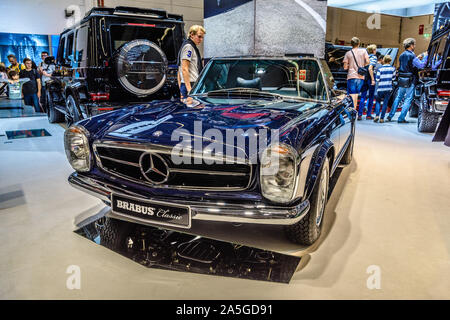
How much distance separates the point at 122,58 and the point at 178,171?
120 inches

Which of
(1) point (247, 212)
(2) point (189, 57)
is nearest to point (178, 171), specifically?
(1) point (247, 212)

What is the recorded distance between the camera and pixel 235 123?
2271 mm

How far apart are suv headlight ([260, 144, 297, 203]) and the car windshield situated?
128 cm

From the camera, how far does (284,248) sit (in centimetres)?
240

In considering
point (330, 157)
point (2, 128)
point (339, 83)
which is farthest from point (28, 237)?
point (339, 83)

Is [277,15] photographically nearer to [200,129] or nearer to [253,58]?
[253,58]

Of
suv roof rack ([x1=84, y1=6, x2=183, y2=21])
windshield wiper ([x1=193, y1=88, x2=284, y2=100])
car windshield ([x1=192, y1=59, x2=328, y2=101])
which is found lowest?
windshield wiper ([x1=193, y1=88, x2=284, y2=100])

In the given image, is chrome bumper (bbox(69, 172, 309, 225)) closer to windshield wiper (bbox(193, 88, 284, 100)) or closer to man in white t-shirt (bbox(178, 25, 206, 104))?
windshield wiper (bbox(193, 88, 284, 100))

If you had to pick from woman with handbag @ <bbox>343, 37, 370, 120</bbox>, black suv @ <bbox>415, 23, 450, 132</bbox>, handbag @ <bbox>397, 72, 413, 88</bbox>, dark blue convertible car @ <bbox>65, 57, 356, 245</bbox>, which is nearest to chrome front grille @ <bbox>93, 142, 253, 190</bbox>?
dark blue convertible car @ <bbox>65, 57, 356, 245</bbox>

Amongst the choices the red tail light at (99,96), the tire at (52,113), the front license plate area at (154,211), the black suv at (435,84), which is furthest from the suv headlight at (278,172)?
the tire at (52,113)

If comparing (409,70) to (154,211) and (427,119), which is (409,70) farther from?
(154,211)

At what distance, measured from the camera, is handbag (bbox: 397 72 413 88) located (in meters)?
7.50

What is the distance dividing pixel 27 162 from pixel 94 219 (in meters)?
2.40

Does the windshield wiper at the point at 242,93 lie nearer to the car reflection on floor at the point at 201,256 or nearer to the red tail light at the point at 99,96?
the car reflection on floor at the point at 201,256
